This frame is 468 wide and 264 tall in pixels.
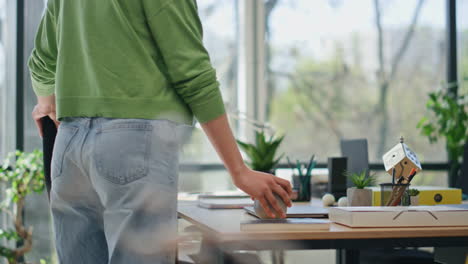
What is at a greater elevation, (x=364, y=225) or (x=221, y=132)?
(x=221, y=132)

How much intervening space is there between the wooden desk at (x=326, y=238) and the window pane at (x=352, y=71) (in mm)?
Answer: 3131

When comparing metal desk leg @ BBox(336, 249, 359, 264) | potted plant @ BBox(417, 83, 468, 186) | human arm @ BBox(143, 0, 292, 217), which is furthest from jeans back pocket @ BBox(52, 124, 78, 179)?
potted plant @ BBox(417, 83, 468, 186)

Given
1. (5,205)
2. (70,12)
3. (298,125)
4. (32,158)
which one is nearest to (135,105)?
(70,12)

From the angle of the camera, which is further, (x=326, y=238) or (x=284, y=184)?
(x=326, y=238)

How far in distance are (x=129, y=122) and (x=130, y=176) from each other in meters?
0.11

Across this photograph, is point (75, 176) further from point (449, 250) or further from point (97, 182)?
point (449, 250)

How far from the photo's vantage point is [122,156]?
1027 mm

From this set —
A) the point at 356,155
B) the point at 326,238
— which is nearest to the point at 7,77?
the point at 356,155

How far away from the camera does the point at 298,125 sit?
4559 millimetres

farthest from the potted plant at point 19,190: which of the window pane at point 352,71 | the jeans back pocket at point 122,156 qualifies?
the jeans back pocket at point 122,156

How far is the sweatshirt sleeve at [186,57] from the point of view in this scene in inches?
42.4

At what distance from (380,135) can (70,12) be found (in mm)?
3774

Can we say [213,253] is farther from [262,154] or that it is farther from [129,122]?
[262,154]

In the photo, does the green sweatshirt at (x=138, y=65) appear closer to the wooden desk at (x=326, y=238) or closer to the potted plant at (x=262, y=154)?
the wooden desk at (x=326, y=238)
